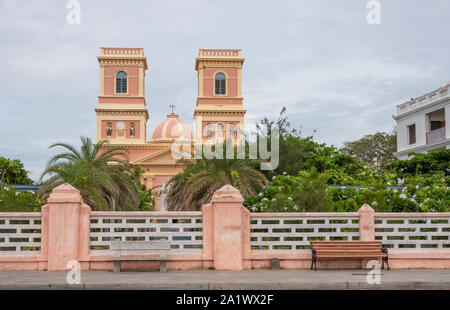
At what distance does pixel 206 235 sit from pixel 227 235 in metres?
0.49

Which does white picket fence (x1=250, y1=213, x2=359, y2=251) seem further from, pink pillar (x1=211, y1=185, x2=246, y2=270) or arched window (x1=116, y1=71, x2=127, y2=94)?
arched window (x1=116, y1=71, x2=127, y2=94)

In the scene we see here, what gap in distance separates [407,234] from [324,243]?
206cm

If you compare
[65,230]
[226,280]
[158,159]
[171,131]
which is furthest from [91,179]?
[171,131]

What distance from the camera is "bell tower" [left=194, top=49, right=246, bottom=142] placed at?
55.9m

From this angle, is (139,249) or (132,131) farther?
(132,131)

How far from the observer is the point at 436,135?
33594mm

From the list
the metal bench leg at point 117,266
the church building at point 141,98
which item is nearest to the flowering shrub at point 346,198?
the metal bench leg at point 117,266

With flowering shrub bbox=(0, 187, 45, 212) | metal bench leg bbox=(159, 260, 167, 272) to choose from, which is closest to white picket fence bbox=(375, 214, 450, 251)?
metal bench leg bbox=(159, 260, 167, 272)

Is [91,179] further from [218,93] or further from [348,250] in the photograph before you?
[218,93]

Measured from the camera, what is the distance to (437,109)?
33156 millimetres

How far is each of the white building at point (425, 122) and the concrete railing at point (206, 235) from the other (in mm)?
21115

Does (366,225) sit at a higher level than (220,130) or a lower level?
lower
